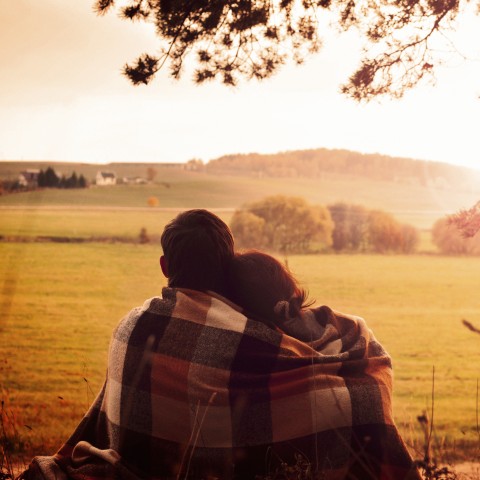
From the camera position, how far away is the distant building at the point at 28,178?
27.8 m

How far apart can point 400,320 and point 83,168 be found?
25205 millimetres

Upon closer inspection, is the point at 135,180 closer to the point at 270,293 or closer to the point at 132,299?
the point at 132,299

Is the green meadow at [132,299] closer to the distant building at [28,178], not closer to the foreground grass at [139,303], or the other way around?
the foreground grass at [139,303]

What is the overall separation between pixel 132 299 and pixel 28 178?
6.64 meters

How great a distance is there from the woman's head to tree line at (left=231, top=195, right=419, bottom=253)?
35.3 m

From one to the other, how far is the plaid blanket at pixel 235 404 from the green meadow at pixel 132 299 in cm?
74

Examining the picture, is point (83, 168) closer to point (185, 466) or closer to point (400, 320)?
point (400, 320)

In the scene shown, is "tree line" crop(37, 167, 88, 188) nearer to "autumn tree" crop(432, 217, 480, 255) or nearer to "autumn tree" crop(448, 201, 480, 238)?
"autumn tree" crop(432, 217, 480, 255)

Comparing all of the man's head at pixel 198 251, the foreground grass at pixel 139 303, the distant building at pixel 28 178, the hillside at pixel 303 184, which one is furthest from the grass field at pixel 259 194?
the man's head at pixel 198 251

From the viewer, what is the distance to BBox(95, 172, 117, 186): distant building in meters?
43.1

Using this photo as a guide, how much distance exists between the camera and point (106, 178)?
42969 mm

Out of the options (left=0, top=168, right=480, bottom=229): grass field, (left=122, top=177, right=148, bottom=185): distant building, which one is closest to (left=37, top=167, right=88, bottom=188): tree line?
(left=0, top=168, right=480, bottom=229): grass field

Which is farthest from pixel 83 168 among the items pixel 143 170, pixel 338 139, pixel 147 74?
pixel 147 74

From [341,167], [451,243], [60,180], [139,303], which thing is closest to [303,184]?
[341,167]
